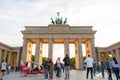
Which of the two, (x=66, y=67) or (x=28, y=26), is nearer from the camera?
(x=66, y=67)

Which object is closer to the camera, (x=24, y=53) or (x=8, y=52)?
(x=24, y=53)

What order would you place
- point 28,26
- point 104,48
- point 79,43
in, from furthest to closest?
point 104,48
point 28,26
point 79,43

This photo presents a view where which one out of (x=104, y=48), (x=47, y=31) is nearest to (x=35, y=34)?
(x=47, y=31)

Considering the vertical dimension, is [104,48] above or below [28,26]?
below

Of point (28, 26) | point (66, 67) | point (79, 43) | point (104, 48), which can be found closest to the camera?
point (66, 67)

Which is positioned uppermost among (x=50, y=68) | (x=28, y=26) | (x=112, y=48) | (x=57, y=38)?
(x=28, y=26)

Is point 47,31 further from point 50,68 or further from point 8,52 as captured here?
point 50,68

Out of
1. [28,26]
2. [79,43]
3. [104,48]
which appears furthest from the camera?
[104,48]

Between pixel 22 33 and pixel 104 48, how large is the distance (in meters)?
28.8

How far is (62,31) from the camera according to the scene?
4538cm

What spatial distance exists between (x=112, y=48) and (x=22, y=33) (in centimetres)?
2916

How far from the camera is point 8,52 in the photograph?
5038 centimetres

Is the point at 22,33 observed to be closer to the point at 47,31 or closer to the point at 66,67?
the point at 47,31

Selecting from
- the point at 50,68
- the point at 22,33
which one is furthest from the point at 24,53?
the point at 50,68
